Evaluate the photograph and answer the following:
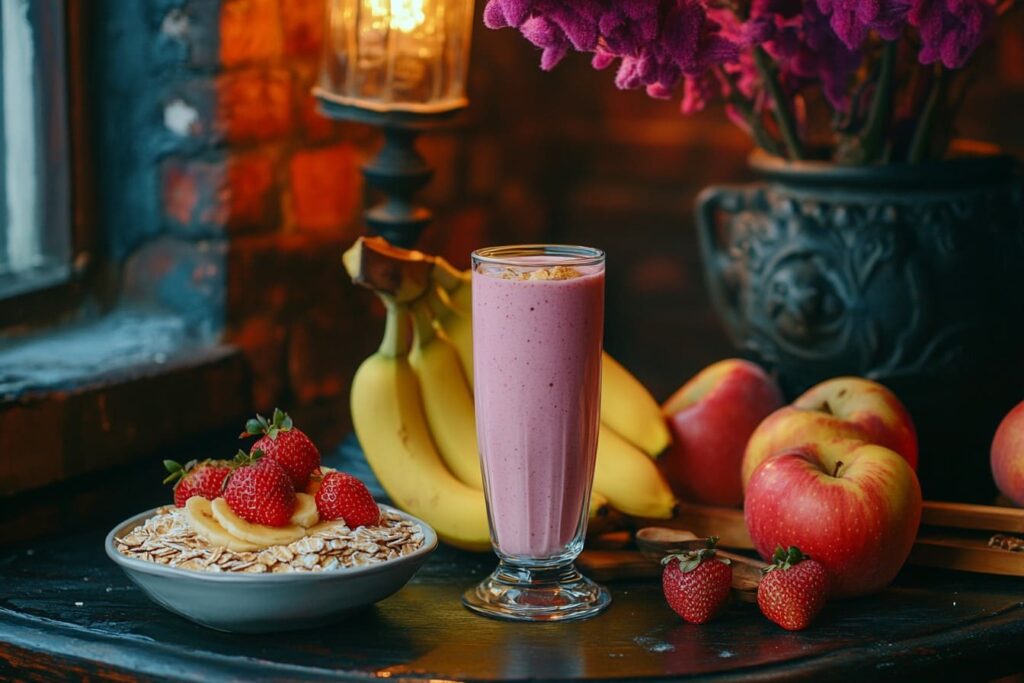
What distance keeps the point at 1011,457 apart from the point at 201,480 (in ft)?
2.36

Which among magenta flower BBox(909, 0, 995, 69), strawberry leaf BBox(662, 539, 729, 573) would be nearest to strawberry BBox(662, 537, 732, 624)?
strawberry leaf BBox(662, 539, 729, 573)

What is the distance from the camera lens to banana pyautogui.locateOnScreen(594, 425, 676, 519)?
120 cm

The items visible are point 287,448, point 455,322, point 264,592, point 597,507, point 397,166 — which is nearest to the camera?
point 264,592

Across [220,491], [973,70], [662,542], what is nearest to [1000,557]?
[662,542]

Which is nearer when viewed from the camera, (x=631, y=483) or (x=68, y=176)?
(x=631, y=483)

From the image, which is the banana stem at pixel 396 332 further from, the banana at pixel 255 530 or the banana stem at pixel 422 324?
the banana at pixel 255 530

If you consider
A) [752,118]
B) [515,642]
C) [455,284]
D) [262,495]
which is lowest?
[515,642]

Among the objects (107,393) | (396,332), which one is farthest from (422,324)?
(107,393)

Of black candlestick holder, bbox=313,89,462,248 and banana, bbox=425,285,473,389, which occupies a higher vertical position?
black candlestick holder, bbox=313,89,462,248

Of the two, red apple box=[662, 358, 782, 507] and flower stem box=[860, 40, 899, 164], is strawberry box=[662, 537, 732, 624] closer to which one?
red apple box=[662, 358, 782, 507]

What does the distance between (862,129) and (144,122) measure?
80cm

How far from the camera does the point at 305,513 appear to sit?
39.6 inches

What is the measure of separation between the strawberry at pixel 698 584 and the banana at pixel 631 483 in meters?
0.16

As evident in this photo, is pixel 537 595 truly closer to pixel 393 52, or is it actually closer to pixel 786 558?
pixel 786 558
